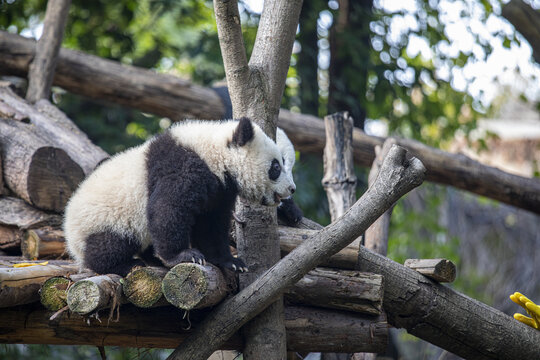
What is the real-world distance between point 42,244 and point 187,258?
1454mm

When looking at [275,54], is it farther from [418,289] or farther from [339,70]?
[339,70]

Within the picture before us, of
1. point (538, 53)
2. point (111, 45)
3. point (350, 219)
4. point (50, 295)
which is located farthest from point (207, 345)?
point (111, 45)

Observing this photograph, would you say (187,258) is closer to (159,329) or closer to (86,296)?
(159,329)

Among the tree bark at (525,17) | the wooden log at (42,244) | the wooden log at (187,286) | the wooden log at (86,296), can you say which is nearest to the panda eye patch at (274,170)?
the wooden log at (187,286)

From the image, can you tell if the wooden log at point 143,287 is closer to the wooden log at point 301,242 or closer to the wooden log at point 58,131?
the wooden log at point 301,242

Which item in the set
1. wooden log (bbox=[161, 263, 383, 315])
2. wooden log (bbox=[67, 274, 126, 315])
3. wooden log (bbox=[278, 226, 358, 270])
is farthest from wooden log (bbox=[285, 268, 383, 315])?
wooden log (bbox=[67, 274, 126, 315])

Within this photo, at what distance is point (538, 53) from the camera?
4629mm

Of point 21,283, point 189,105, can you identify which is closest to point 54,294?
point 21,283

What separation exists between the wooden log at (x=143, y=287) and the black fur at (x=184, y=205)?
12.7 inches

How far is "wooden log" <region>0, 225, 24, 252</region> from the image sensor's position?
395 cm

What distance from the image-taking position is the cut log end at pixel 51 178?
414 centimetres

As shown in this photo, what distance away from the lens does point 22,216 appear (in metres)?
4.06

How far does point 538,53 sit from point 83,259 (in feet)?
13.0

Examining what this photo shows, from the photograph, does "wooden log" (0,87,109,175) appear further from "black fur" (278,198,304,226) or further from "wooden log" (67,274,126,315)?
"wooden log" (67,274,126,315)
